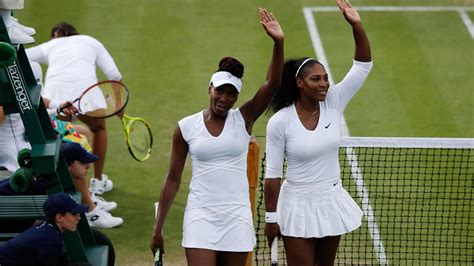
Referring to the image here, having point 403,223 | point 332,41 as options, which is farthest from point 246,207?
point 332,41

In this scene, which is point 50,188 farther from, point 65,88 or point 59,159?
point 65,88

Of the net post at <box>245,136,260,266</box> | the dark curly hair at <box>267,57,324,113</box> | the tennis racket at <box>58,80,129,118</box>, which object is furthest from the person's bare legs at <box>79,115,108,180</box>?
the dark curly hair at <box>267,57,324,113</box>

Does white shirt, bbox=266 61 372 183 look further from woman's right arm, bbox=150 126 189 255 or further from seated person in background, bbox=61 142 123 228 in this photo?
seated person in background, bbox=61 142 123 228

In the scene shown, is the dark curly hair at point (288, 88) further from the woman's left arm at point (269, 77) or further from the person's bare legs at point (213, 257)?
the person's bare legs at point (213, 257)

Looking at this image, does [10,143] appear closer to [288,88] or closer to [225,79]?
[288,88]

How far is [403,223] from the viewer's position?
11320 mm

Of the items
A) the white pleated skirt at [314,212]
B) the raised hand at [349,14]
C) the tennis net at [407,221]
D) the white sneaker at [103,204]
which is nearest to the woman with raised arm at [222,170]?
the white pleated skirt at [314,212]

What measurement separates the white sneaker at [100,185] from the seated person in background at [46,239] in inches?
139

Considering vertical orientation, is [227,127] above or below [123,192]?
above

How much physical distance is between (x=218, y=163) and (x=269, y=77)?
70 centimetres

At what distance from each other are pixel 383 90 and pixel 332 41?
1920mm

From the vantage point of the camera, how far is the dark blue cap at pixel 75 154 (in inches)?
408

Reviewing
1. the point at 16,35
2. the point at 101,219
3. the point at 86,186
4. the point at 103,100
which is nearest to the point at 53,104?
the point at 103,100

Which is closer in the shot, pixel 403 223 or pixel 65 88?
pixel 403 223
